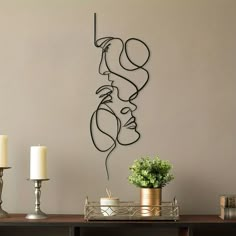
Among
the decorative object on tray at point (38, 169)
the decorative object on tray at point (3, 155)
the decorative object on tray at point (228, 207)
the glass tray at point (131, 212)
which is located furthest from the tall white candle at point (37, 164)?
the decorative object on tray at point (228, 207)

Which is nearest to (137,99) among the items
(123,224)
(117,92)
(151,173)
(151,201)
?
(117,92)

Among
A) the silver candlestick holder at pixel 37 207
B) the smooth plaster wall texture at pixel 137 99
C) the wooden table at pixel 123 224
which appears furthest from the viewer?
the smooth plaster wall texture at pixel 137 99

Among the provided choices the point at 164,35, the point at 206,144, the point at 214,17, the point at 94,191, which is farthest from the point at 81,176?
the point at 214,17

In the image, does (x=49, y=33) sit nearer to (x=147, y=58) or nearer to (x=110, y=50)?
(x=110, y=50)

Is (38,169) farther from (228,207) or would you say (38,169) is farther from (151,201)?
(228,207)

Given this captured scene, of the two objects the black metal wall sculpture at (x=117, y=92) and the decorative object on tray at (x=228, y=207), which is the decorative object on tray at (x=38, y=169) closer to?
the black metal wall sculpture at (x=117, y=92)

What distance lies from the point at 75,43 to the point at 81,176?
637 millimetres

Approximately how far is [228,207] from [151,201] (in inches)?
12.9

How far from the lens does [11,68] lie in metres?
2.25

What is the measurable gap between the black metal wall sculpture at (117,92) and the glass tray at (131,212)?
268 mm

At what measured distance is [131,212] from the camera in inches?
77.2

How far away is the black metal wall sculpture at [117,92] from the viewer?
221cm

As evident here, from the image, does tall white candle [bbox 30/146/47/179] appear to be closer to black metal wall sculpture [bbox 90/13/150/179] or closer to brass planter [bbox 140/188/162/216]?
black metal wall sculpture [bbox 90/13/150/179]

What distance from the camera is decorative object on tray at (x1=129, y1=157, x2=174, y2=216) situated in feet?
6.44
